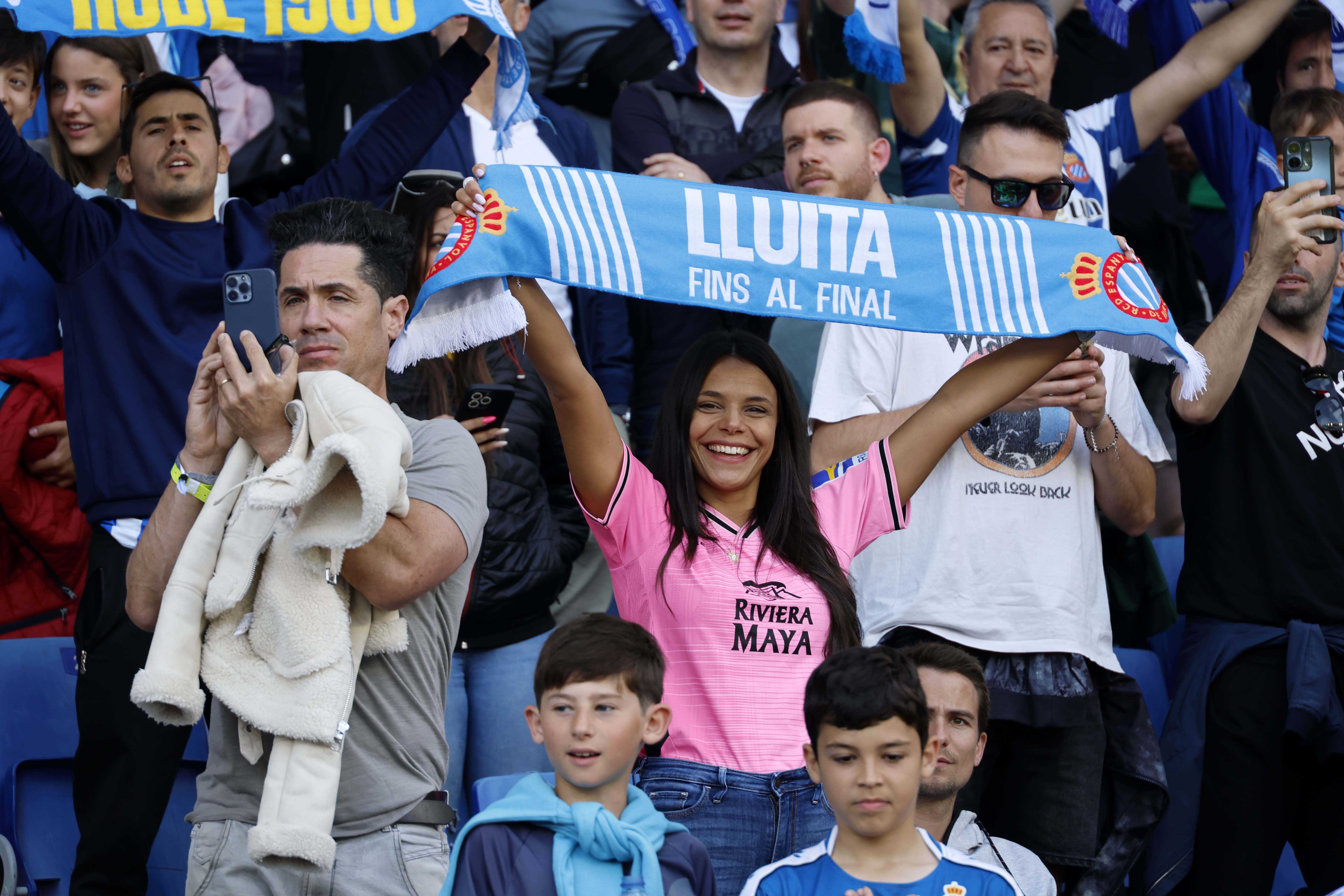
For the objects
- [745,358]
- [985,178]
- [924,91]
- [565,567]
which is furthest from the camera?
[924,91]

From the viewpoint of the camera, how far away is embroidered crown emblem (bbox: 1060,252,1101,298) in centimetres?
338

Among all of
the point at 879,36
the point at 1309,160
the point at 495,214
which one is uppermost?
the point at 879,36

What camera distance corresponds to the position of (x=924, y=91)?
5.68m

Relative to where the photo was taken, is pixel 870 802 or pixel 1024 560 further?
pixel 1024 560

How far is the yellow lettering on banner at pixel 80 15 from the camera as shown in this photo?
415cm

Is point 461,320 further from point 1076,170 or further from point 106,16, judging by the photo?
point 1076,170

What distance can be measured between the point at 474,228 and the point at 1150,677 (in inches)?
116

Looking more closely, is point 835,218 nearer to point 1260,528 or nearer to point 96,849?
point 1260,528

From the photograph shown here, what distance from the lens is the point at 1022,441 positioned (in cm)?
416

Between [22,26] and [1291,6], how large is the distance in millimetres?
4482

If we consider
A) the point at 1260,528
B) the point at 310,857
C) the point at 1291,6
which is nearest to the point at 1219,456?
the point at 1260,528

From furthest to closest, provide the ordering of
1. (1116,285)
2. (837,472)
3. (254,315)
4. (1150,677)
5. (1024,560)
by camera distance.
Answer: (1150,677) < (1024,560) < (837,472) < (1116,285) < (254,315)

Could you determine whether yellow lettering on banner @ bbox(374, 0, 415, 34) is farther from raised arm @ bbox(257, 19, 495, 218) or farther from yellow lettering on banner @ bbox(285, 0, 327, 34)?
raised arm @ bbox(257, 19, 495, 218)

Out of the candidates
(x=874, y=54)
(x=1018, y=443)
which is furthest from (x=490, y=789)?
(x=874, y=54)
